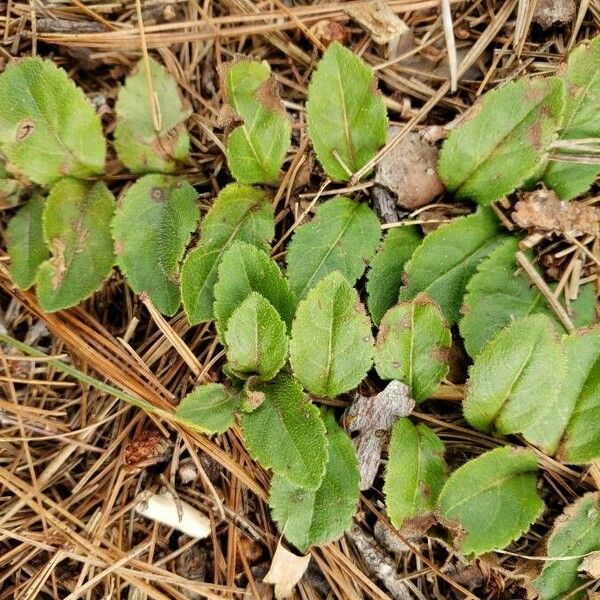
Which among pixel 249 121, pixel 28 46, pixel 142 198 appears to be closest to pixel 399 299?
pixel 249 121

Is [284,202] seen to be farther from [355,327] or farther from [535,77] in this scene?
[535,77]

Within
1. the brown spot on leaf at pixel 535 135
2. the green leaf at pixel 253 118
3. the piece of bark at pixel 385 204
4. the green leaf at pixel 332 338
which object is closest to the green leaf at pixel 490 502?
the green leaf at pixel 332 338

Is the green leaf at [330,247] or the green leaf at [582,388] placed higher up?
the green leaf at [330,247]

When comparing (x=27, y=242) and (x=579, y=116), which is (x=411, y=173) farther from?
(x=27, y=242)

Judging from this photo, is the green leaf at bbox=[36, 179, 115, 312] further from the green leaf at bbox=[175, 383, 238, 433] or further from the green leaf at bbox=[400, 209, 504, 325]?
the green leaf at bbox=[400, 209, 504, 325]

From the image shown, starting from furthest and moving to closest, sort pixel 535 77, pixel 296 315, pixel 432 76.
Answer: pixel 432 76 < pixel 535 77 < pixel 296 315

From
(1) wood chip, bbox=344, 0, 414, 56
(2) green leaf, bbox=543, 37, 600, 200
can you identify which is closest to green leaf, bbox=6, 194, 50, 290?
(1) wood chip, bbox=344, 0, 414, 56

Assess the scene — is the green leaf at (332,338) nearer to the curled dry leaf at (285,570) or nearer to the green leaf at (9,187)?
the curled dry leaf at (285,570)
